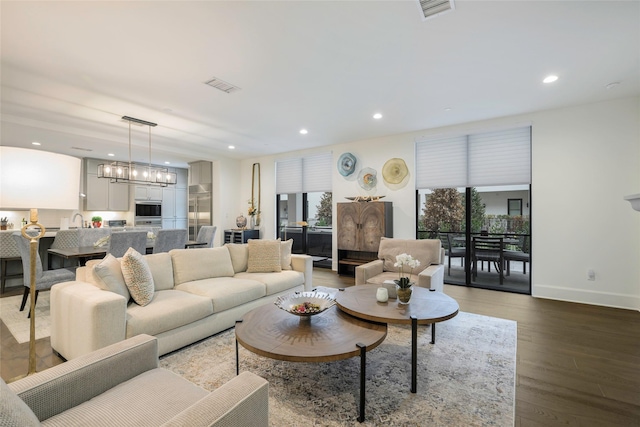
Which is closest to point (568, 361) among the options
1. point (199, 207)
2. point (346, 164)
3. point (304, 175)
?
point (346, 164)

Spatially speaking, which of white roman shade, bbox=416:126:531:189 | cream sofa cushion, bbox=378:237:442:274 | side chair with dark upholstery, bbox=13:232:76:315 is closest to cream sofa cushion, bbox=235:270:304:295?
cream sofa cushion, bbox=378:237:442:274

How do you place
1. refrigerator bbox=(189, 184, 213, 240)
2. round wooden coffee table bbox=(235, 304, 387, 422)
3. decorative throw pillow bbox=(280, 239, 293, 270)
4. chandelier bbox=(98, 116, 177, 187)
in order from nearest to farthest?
1. round wooden coffee table bbox=(235, 304, 387, 422)
2. decorative throw pillow bbox=(280, 239, 293, 270)
3. chandelier bbox=(98, 116, 177, 187)
4. refrigerator bbox=(189, 184, 213, 240)

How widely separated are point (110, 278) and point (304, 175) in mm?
4930

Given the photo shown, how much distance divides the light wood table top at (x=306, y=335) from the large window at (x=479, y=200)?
3517 mm

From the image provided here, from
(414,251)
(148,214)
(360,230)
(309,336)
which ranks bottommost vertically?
(309,336)

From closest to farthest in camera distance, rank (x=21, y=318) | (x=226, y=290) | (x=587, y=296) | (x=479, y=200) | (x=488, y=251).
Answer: (x=226, y=290) < (x=21, y=318) < (x=587, y=296) < (x=488, y=251) < (x=479, y=200)

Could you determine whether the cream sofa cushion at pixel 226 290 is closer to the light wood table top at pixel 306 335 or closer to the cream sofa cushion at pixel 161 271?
the cream sofa cushion at pixel 161 271

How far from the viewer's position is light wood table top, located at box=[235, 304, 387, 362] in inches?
71.2

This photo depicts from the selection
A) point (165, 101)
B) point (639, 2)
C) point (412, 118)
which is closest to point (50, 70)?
point (165, 101)

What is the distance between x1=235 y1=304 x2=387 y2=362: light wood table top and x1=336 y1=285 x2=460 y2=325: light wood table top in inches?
2.8

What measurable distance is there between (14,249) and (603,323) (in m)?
7.60

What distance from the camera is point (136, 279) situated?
261 centimetres

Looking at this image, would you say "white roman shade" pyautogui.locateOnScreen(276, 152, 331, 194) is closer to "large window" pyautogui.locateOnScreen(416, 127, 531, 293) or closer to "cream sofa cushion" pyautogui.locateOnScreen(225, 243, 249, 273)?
"large window" pyautogui.locateOnScreen(416, 127, 531, 293)

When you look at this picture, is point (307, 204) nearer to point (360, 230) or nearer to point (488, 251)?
point (360, 230)
